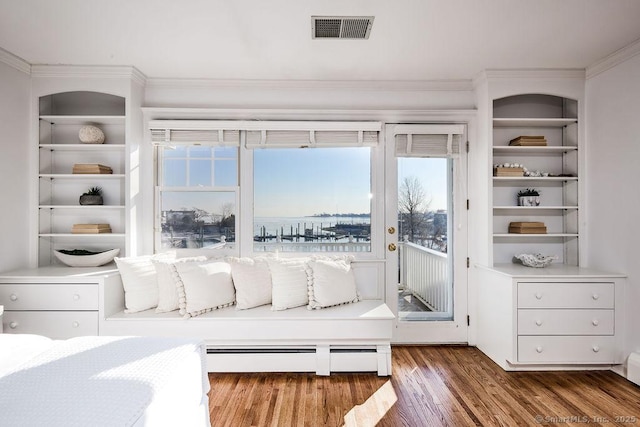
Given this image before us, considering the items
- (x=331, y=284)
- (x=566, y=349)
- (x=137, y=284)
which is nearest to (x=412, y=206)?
(x=331, y=284)

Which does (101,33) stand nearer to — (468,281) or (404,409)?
(404,409)

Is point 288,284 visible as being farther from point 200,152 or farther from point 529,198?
point 529,198

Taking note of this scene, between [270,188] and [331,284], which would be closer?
[331,284]

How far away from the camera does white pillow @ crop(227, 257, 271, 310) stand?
310 centimetres

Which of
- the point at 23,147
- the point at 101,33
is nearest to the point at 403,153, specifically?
the point at 101,33

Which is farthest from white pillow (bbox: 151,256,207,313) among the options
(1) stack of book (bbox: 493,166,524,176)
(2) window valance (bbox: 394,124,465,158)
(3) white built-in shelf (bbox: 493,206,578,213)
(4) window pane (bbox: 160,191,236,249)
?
(1) stack of book (bbox: 493,166,524,176)

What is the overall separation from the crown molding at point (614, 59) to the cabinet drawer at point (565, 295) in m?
1.77

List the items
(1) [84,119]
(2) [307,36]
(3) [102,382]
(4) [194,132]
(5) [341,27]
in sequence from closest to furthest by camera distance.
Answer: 1. (3) [102,382]
2. (5) [341,27]
3. (2) [307,36]
4. (1) [84,119]
5. (4) [194,132]

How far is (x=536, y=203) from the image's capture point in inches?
133

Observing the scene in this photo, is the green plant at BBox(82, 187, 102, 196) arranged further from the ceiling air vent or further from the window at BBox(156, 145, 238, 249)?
the ceiling air vent

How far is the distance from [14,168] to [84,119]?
2.24ft

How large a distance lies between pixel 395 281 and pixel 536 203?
57.8 inches

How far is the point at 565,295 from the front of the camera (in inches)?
116

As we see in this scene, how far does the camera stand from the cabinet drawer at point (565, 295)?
2922 mm
